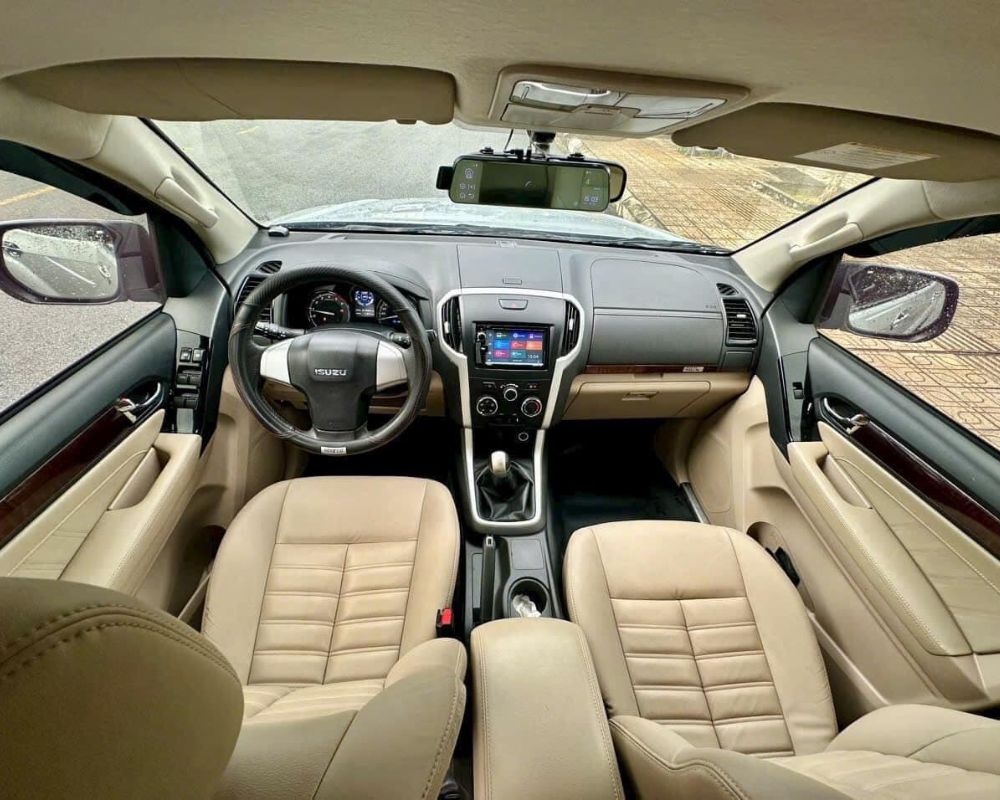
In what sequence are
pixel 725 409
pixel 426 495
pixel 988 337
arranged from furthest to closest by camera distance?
pixel 725 409, pixel 426 495, pixel 988 337

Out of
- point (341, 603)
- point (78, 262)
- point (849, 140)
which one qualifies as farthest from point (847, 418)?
point (78, 262)

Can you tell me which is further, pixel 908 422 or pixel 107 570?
pixel 908 422

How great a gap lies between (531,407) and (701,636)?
1052 mm

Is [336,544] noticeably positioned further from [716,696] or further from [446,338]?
[716,696]

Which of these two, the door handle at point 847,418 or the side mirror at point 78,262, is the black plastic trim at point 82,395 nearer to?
the side mirror at point 78,262

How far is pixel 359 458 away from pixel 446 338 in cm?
98

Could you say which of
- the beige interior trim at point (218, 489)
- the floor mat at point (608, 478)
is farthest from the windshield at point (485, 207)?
the floor mat at point (608, 478)

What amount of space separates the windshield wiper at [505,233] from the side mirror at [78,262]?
628mm

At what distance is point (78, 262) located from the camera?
1885 millimetres

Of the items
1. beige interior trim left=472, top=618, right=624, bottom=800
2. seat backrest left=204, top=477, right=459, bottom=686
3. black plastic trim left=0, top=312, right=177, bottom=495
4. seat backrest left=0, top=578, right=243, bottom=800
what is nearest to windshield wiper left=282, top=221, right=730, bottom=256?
black plastic trim left=0, top=312, right=177, bottom=495

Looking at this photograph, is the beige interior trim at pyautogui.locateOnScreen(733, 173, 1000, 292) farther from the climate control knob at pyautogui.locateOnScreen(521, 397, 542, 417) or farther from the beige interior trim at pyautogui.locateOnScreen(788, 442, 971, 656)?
the climate control knob at pyautogui.locateOnScreen(521, 397, 542, 417)

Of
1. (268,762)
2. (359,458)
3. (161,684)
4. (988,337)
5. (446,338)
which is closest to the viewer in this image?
(161,684)

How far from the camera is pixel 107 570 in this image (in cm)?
146

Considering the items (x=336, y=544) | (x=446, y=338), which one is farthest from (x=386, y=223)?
(x=336, y=544)
